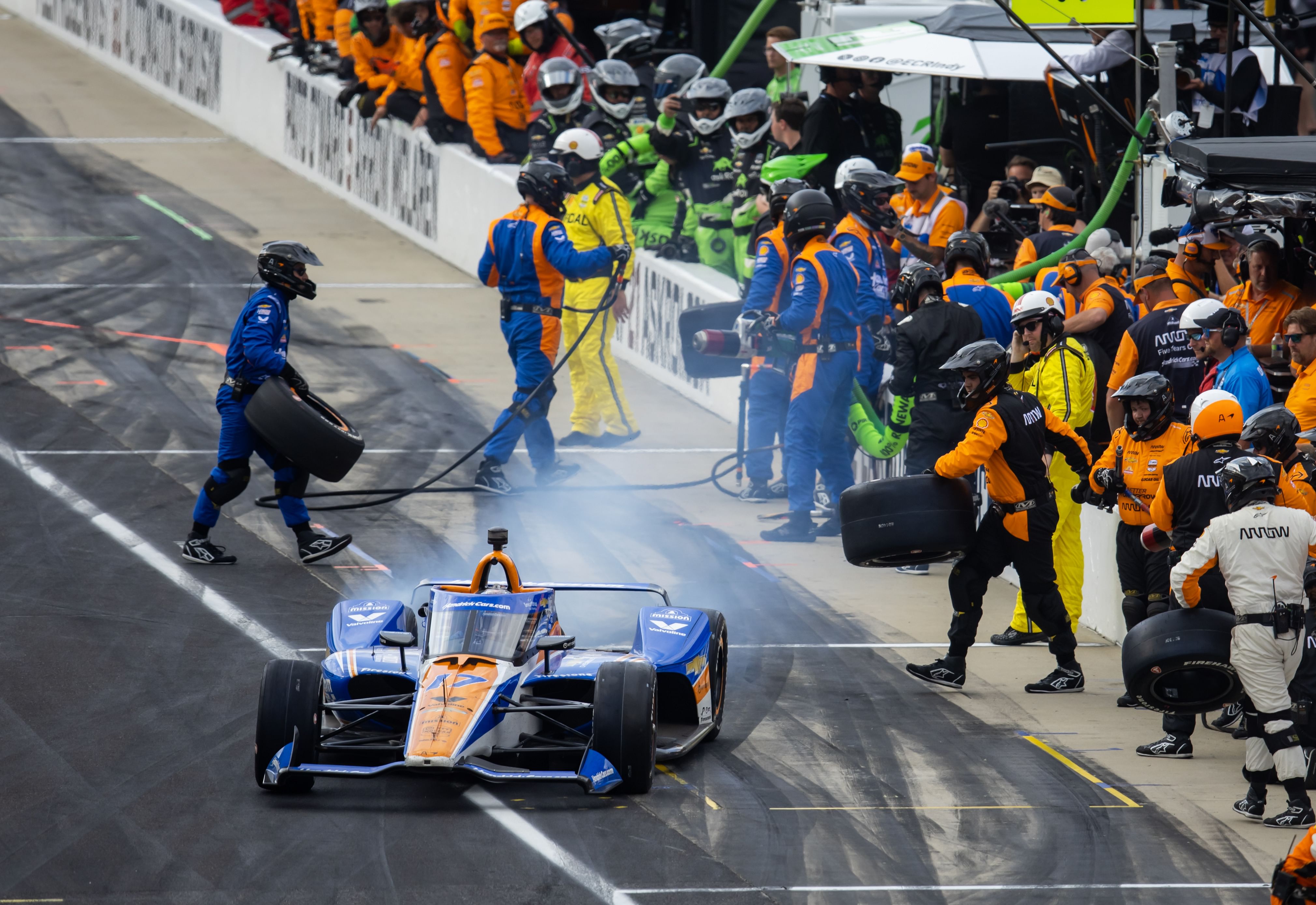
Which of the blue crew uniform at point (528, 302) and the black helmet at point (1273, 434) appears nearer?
the black helmet at point (1273, 434)

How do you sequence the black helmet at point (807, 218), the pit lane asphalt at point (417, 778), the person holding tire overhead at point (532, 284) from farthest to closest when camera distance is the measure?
the person holding tire overhead at point (532, 284) < the black helmet at point (807, 218) < the pit lane asphalt at point (417, 778)

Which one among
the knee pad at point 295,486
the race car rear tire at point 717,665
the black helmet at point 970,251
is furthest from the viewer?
the black helmet at point 970,251

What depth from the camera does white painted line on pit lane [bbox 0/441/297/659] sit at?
34.1ft

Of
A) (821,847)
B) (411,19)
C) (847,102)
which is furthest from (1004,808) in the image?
(411,19)

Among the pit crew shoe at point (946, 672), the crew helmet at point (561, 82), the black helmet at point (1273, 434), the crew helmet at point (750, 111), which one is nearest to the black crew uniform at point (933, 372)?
the pit crew shoe at point (946, 672)

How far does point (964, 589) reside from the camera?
10.1 meters

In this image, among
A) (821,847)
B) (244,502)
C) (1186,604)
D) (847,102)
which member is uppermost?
(847,102)

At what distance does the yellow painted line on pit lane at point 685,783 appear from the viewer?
8094mm

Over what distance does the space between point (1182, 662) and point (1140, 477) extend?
156cm

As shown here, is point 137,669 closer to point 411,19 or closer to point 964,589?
point 964,589

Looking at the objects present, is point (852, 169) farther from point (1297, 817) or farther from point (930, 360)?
point (1297, 817)

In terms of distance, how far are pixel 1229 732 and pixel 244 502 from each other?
23.9 ft

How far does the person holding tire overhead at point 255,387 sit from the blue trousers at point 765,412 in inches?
138

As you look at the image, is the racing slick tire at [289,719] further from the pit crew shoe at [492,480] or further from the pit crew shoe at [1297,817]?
the pit crew shoe at [492,480]
